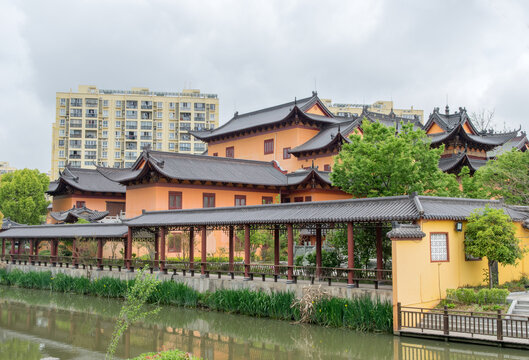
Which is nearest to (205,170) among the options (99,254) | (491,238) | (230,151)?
(99,254)

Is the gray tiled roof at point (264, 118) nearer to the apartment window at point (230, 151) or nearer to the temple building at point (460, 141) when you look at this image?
the apartment window at point (230, 151)

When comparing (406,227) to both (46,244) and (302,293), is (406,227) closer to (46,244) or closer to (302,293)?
(302,293)

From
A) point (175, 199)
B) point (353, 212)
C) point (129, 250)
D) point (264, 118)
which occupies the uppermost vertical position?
point (264, 118)

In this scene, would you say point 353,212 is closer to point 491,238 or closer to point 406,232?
point 406,232

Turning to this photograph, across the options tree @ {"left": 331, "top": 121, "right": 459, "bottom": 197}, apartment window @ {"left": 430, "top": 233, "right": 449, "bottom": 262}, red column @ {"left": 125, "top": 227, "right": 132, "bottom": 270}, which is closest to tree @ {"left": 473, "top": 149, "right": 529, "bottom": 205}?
tree @ {"left": 331, "top": 121, "right": 459, "bottom": 197}

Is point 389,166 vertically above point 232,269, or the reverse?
point 389,166

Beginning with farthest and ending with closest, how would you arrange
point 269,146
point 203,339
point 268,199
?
point 269,146 → point 268,199 → point 203,339

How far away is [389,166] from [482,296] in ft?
24.6

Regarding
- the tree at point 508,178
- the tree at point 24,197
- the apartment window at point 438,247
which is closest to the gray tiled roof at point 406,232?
the apartment window at point 438,247

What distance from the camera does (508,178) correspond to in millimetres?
27656

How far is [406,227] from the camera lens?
17.4 meters

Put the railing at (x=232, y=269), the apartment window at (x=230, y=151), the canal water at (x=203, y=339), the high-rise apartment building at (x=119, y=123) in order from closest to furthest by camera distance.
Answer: the canal water at (x=203, y=339) → the railing at (x=232, y=269) → the apartment window at (x=230, y=151) → the high-rise apartment building at (x=119, y=123)

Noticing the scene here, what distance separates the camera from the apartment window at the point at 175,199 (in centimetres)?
3653

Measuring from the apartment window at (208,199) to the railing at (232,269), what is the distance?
26.3 feet
